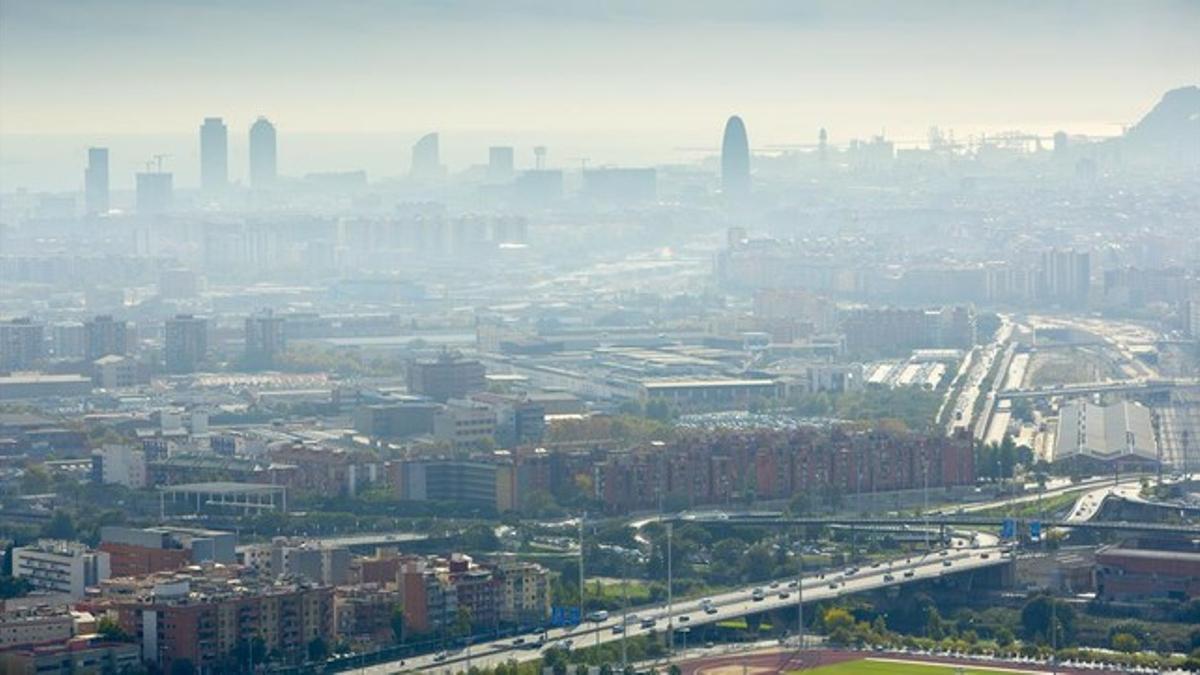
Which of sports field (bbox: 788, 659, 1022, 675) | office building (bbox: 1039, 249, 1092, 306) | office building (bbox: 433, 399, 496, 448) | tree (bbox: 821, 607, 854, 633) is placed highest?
office building (bbox: 1039, 249, 1092, 306)

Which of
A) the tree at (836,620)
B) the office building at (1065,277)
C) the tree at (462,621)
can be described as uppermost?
the office building at (1065,277)

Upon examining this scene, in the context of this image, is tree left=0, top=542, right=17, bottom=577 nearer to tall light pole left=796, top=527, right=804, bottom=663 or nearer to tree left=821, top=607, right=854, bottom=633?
Answer: tall light pole left=796, top=527, right=804, bottom=663

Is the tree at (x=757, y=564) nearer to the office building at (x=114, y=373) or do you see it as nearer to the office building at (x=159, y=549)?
the office building at (x=159, y=549)

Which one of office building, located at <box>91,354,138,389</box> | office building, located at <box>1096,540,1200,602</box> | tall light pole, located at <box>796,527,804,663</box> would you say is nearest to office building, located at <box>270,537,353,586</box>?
tall light pole, located at <box>796,527,804,663</box>

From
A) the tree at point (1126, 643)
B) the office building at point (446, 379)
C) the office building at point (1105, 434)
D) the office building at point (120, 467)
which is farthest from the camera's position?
the office building at point (446, 379)

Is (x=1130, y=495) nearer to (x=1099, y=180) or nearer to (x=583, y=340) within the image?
(x=583, y=340)

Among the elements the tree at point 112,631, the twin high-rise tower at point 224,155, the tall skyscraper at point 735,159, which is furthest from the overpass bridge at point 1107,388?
the twin high-rise tower at point 224,155
